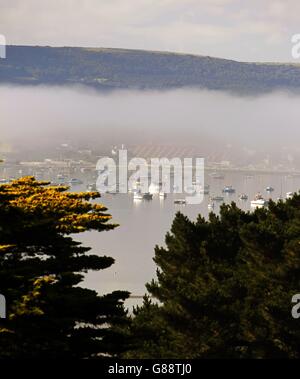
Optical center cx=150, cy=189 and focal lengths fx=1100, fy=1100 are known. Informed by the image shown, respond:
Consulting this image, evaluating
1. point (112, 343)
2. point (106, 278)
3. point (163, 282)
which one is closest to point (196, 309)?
point (163, 282)

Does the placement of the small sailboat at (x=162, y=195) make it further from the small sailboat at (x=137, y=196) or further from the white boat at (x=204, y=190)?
the white boat at (x=204, y=190)

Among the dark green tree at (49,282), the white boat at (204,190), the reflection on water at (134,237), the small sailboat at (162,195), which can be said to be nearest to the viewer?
the dark green tree at (49,282)

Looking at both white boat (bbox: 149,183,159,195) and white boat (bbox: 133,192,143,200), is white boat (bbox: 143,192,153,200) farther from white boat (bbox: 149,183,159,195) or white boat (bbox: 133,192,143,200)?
white boat (bbox: 149,183,159,195)

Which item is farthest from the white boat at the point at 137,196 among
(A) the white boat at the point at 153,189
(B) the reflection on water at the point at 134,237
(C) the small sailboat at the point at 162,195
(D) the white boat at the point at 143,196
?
(A) the white boat at the point at 153,189

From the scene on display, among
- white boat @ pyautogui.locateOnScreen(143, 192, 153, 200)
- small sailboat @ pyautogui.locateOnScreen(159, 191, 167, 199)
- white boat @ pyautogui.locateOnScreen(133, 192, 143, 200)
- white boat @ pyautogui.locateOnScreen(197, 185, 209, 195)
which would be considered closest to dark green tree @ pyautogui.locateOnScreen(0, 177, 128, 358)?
white boat @ pyautogui.locateOnScreen(133, 192, 143, 200)

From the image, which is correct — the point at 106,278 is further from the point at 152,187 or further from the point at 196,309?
the point at 152,187
